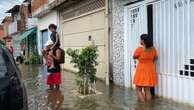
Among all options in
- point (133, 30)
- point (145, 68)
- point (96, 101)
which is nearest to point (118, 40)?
point (133, 30)

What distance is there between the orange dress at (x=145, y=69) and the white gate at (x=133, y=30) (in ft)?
4.66

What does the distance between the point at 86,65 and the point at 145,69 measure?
2084 mm

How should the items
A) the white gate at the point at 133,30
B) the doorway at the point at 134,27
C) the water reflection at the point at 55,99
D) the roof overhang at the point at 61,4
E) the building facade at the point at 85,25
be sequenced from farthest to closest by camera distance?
the roof overhang at the point at 61,4
the building facade at the point at 85,25
the white gate at the point at 133,30
the doorway at the point at 134,27
the water reflection at the point at 55,99

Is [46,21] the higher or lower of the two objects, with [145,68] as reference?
higher

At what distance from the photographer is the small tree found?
9758 mm

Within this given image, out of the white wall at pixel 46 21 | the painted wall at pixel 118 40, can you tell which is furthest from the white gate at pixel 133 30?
the white wall at pixel 46 21

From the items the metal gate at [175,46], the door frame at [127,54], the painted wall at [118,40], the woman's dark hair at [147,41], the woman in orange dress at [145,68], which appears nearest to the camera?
the metal gate at [175,46]

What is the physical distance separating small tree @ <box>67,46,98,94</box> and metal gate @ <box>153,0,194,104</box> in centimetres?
181

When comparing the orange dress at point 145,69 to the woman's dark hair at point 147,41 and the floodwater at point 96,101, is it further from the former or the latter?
the floodwater at point 96,101

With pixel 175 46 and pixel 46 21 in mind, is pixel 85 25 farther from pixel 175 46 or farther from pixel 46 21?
pixel 46 21

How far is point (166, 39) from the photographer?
851 cm

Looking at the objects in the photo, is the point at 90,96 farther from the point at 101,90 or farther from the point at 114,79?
the point at 114,79

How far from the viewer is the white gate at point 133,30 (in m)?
9.68

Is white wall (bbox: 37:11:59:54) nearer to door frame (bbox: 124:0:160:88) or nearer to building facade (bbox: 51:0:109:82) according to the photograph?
building facade (bbox: 51:0:109:82)
